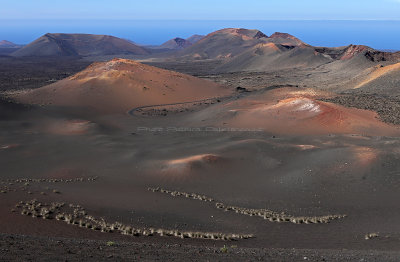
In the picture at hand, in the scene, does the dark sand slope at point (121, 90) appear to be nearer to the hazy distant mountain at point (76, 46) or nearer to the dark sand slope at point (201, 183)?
the dark sand slope at point (201, 183)

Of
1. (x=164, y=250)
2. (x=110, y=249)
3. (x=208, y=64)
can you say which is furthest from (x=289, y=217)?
(x=208, y=64)

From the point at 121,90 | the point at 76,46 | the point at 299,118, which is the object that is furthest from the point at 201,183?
the point at 76,46

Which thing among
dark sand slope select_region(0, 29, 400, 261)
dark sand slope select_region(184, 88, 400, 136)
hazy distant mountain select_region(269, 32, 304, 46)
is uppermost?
hazy distant mountain select_region(269, 32, 304, 46)

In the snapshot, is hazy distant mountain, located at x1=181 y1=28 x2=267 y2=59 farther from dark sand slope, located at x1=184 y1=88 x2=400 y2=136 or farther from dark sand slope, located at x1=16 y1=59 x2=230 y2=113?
dark sand slope, located at x1=184 y1=88 x2=400 y2=136

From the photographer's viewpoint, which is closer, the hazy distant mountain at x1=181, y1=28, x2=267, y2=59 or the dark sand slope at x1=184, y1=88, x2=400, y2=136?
the dark sand slope at x1=184, y1=88, x2=400, y2=136

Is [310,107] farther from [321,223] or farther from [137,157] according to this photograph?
[321,223]

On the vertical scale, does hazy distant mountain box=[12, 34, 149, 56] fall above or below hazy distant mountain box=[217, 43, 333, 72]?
above

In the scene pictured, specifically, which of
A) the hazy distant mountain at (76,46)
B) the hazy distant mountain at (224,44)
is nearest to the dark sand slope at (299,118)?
the hazy distant mountain at (224,44)

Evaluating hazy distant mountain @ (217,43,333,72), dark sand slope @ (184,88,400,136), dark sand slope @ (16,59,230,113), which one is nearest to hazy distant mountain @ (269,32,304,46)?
hazy distant mountain @ (217,43,333,72)
